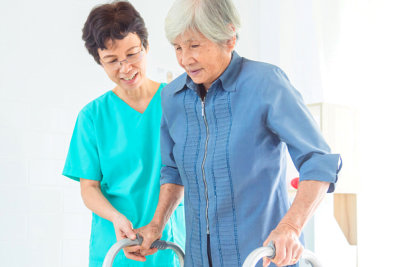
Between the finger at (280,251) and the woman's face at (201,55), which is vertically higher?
the woman's face at (201,55)

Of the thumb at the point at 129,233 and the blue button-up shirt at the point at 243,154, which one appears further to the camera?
the thumb at the point at 129,233

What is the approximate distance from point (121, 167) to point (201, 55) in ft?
1.75

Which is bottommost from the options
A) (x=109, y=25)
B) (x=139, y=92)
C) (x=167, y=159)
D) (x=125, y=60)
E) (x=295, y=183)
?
(x=295, y=183)

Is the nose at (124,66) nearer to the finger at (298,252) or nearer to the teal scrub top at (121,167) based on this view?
the teal scrub top at (121,167)

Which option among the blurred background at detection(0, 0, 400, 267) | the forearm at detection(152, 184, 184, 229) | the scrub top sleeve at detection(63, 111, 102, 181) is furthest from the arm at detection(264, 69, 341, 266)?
the blurred background at detection(0, 0, 400, 267)

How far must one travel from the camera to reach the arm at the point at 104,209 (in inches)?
54.0

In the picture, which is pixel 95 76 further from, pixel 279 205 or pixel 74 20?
pixel 279 205

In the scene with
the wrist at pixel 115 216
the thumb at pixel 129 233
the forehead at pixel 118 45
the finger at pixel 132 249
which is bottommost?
the finger at pixel 132 249

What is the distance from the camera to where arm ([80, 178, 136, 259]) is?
1371 mm

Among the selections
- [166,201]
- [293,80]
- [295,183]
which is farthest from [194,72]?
[293,80]

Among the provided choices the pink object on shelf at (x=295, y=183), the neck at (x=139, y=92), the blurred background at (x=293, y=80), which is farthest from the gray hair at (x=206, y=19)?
A: the pink object on shelf at (x=295, y=183)

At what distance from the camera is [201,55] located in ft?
3.99

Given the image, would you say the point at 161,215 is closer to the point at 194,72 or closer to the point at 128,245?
the point at 128,245

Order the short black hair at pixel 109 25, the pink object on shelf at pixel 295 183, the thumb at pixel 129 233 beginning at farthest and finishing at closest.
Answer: the pink object on shelf at pixel 295 183 < the short black hair at pixel 109 25 < the thumb at pixel 129 233
